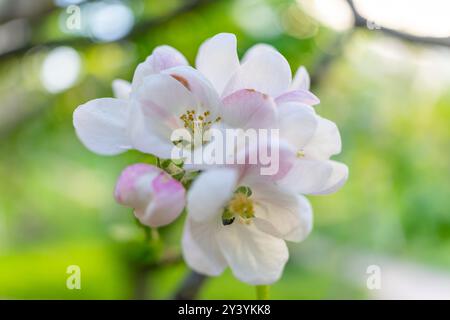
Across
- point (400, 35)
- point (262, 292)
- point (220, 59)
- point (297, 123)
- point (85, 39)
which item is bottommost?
point (262, 292)

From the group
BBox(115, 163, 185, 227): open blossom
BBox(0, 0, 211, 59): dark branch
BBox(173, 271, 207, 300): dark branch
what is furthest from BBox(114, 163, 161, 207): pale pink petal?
BBox(0, 0, 211, 59): dark branch

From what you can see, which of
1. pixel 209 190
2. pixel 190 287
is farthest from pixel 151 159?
pixel 209 190

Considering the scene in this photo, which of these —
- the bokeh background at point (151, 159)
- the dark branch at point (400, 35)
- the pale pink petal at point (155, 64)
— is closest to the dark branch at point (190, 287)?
the bokeh background at point (151, 159)

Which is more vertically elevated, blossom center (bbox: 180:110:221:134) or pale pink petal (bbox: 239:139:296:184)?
blossom center (bbox: 180:110:221:134)

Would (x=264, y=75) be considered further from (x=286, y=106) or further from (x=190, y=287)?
(x=190, y=287)

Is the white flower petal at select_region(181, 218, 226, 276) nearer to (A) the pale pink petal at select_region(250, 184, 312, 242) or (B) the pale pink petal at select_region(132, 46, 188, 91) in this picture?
(A) the pale pink petal at select_region(250, 184, 312, 242)

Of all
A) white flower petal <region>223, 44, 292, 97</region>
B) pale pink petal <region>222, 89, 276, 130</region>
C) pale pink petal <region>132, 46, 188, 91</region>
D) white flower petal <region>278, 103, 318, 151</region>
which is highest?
pale pink petal <region>132, 46, 188, 91</region>
